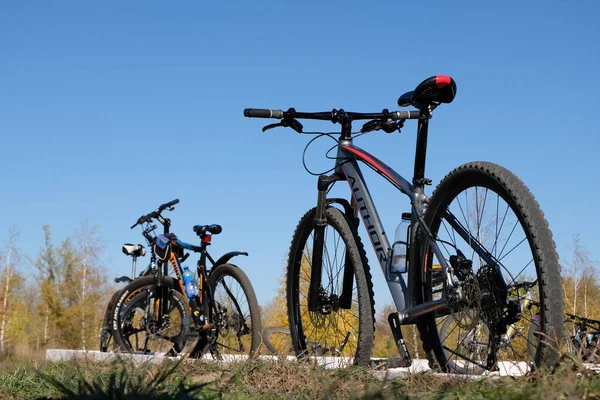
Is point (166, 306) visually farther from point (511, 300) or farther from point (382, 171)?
point (511, 300)

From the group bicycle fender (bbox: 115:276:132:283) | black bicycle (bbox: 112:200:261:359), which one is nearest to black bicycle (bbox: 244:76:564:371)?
black bicycle (bbox: 112:200:261:359)

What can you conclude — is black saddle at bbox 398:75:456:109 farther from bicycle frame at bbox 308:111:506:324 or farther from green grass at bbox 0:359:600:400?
green grass at bbox 0:359:600:400

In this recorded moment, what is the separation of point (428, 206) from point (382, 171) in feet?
2.18

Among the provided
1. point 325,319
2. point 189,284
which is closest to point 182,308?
point 189,284

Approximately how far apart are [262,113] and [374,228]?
1233mm

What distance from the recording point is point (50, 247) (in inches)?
1427

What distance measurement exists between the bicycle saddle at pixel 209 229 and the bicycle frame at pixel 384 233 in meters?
2.96

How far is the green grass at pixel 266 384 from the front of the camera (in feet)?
8.00

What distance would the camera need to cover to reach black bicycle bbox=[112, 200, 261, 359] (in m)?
7.76

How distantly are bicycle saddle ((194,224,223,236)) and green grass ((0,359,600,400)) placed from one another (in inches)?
146

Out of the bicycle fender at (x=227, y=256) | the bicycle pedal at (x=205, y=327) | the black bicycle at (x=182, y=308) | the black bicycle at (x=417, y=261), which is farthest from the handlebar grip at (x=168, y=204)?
the black bicycle at (x=417, y=261)

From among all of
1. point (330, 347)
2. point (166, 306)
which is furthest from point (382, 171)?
point (166, 306)

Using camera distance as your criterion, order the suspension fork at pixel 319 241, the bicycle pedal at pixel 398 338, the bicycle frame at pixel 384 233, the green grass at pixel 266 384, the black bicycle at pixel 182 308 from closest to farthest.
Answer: the green grass at pixel 266 384
the bicycle frame at pixel 384 233
the bicycle pedal at pixel 398 338
the suspension fork at pixel 319 241
the black bicycle at pixel 182 308

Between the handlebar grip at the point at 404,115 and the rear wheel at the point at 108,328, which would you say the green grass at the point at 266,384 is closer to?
the handlebar grip at the point at 404,115
